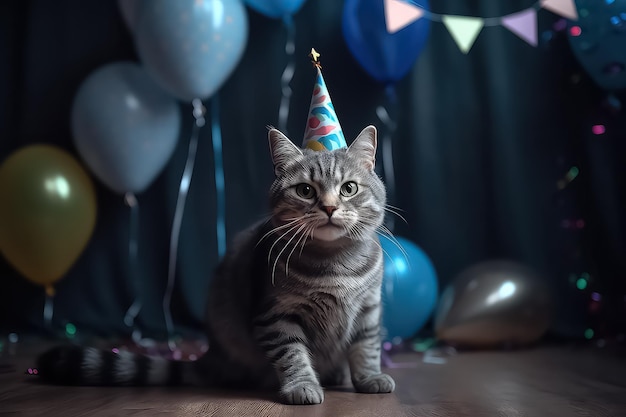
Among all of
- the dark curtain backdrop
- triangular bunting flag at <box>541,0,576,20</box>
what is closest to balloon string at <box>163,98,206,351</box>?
the dark curtain backdrop

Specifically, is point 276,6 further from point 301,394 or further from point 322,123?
point 301,394

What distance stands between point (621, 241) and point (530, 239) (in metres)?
0.33

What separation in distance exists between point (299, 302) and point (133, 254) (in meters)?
1.38

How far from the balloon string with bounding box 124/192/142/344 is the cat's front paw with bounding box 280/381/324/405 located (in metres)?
1.34

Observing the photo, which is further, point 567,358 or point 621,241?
point 621,241

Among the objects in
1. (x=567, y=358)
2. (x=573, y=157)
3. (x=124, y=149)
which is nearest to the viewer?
(x=567, y=358)

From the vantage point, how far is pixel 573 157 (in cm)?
244

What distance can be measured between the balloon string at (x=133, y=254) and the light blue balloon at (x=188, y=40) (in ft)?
2.02

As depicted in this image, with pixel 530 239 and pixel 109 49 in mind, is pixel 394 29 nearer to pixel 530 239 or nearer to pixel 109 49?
pixel 530 239

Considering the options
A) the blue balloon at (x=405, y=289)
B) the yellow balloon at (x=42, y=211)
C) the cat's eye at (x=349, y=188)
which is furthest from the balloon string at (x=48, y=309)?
the cat's eye at (x=349, y=188)

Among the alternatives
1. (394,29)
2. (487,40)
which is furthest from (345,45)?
(487,40)

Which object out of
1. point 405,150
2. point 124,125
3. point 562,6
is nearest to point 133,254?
point 124,125

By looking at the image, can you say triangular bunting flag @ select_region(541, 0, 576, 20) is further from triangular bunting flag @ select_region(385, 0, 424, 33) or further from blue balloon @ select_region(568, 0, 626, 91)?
triangular bunting flag @ select_region(385, 0, 424, 33)

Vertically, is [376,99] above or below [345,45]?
below
